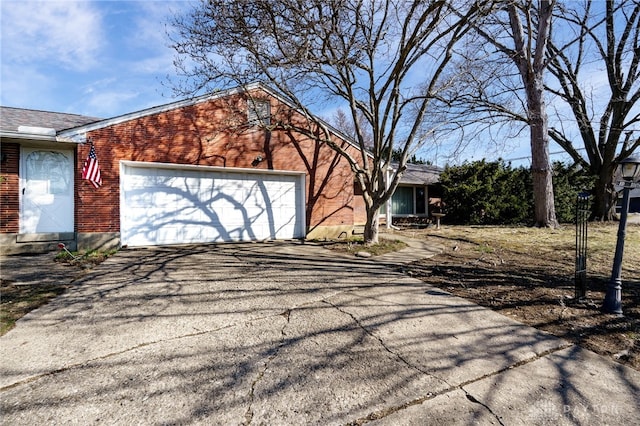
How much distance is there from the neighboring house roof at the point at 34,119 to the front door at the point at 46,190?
0.75m

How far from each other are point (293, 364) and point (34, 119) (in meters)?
11.2

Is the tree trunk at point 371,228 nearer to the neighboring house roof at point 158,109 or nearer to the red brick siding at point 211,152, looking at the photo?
the red brick siding at point 211,152

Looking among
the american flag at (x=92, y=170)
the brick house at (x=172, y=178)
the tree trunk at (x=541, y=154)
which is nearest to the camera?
the american flag at (x=92, y=170)

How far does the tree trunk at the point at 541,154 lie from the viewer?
10.8 m

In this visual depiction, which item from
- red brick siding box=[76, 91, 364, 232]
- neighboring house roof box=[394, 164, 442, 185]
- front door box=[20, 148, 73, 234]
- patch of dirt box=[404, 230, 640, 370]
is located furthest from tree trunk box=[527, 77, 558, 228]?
front door box=[20, 148, 73, 234]

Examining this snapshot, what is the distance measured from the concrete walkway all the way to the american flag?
12.7ft

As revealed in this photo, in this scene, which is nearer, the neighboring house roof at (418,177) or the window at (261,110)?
the window at (261,110)

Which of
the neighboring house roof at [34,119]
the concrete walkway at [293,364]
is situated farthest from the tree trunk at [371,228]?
the neighboring house roof at [34,119]

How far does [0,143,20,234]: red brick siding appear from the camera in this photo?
761cm

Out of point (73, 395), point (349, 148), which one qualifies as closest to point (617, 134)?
point (349, 148)

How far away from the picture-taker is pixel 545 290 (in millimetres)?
4793

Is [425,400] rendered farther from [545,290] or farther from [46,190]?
[46,190]

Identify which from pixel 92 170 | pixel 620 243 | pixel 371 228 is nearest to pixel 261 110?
pixel 92 170

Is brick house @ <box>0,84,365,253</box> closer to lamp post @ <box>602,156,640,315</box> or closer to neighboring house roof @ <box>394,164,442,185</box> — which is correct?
neighboring house roof @ <box>394,164,442,185</box>
